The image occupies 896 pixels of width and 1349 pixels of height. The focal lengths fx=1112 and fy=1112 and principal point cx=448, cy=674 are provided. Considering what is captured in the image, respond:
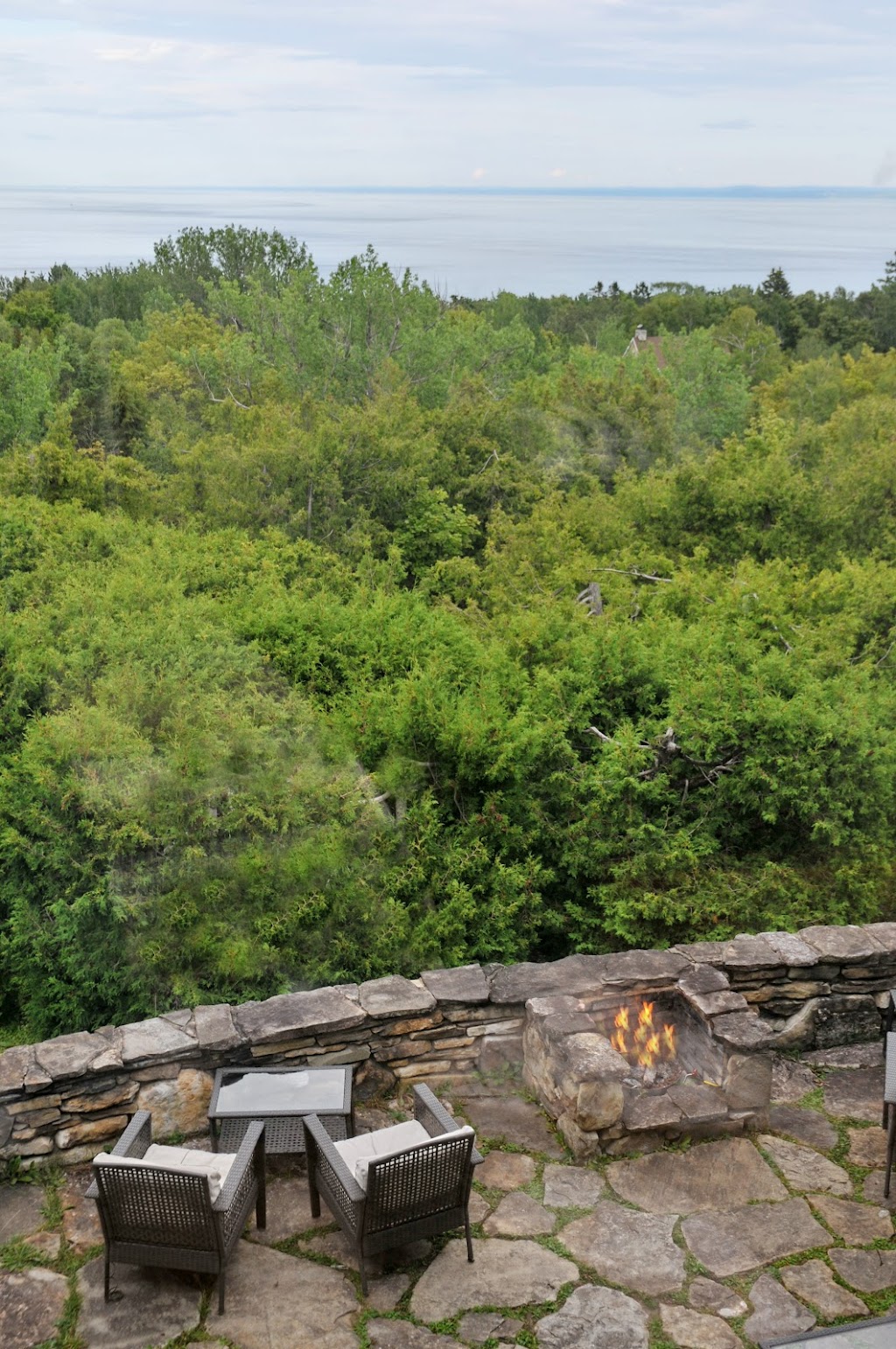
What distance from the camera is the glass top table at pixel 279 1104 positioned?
460cm

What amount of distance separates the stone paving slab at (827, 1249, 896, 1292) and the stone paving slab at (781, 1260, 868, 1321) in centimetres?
6

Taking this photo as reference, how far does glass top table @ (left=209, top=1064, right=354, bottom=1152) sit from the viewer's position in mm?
4598

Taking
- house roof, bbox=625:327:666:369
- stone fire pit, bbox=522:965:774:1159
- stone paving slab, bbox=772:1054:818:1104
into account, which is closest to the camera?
stone fire pit, bbox=522:965:774:1159

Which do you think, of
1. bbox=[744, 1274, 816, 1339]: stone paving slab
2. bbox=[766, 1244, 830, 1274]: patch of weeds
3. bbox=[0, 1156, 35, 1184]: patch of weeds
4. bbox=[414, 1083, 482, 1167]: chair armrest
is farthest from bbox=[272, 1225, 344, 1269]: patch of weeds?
bbox=[766, 1244, 830, 1274]: patch of weeds

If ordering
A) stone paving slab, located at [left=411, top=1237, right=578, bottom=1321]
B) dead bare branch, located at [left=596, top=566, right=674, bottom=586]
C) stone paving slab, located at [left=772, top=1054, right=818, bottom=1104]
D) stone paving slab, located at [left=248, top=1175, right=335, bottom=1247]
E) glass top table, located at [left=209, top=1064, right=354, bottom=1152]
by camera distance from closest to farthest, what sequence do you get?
stone paving slab, located at [left=411, top=1237, right=578, bottom=1321]
stone paving slab, located at [left=248, top=1175, right=335, bottom=1247]
glass top table, located at [left=209, top=1064, right=354, bottom=1152]
stone paving slab, located at [left=772, top=1054, right=818, bottom=1104]
dead bare branch, located at [left=596, top=566, right=674, bottom=586]

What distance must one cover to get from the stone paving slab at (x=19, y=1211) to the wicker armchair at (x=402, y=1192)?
3.89 ft

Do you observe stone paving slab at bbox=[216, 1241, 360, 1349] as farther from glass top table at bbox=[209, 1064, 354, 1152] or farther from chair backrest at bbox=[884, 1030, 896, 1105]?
→ chair backrest at bbox=[884, 1030, 896, 1105]

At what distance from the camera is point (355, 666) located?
1161cm

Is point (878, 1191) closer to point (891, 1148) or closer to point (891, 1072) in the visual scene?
point (891, 1148)

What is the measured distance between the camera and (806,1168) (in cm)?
484

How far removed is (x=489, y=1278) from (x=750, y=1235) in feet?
3.50

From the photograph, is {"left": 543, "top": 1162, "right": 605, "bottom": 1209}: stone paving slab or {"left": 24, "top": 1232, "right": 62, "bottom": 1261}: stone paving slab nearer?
{"left": 24, "top": 1232, "right": 62, "bottom": 1261}: stone paving slab

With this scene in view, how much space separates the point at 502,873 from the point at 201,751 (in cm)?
274

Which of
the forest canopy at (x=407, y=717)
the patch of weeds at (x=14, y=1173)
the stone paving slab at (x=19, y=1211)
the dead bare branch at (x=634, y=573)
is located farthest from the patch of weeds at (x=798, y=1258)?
the dead bare branch at (x=634, y=573)
